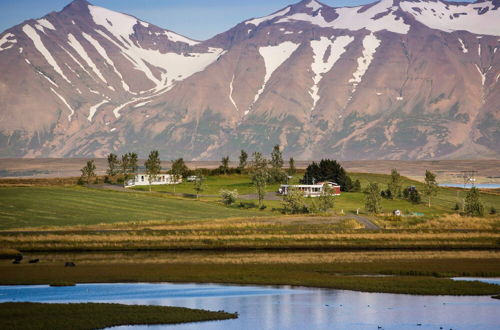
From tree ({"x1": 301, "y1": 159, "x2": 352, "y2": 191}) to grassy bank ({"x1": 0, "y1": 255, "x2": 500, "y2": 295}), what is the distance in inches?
4442

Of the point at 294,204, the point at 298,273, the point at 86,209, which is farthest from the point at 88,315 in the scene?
the point at 294,204

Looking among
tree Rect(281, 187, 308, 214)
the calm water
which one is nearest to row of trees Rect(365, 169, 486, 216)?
tree Rect(281, 187, 308, 214)

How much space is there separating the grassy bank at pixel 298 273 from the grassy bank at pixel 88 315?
10.4 meters

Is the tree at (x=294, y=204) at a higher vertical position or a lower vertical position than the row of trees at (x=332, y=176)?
lower

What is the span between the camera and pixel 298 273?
63750mm

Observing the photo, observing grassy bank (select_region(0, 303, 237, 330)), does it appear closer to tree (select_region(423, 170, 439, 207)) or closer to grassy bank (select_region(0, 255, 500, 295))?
grassy bank (select_region(0, 255, 500, 295))

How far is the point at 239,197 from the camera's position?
539 feet

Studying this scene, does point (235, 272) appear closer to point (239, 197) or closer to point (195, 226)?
point (195, 226)

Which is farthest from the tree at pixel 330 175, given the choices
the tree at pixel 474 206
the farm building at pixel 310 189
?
the tree at pixel 474 206

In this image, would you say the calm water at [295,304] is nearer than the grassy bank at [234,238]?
Yes

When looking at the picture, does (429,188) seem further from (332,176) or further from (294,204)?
(294,204)

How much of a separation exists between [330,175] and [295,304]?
457ft

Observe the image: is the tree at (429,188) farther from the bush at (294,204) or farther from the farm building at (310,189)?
the bush at (294,204)

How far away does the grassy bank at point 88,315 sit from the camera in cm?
4428
